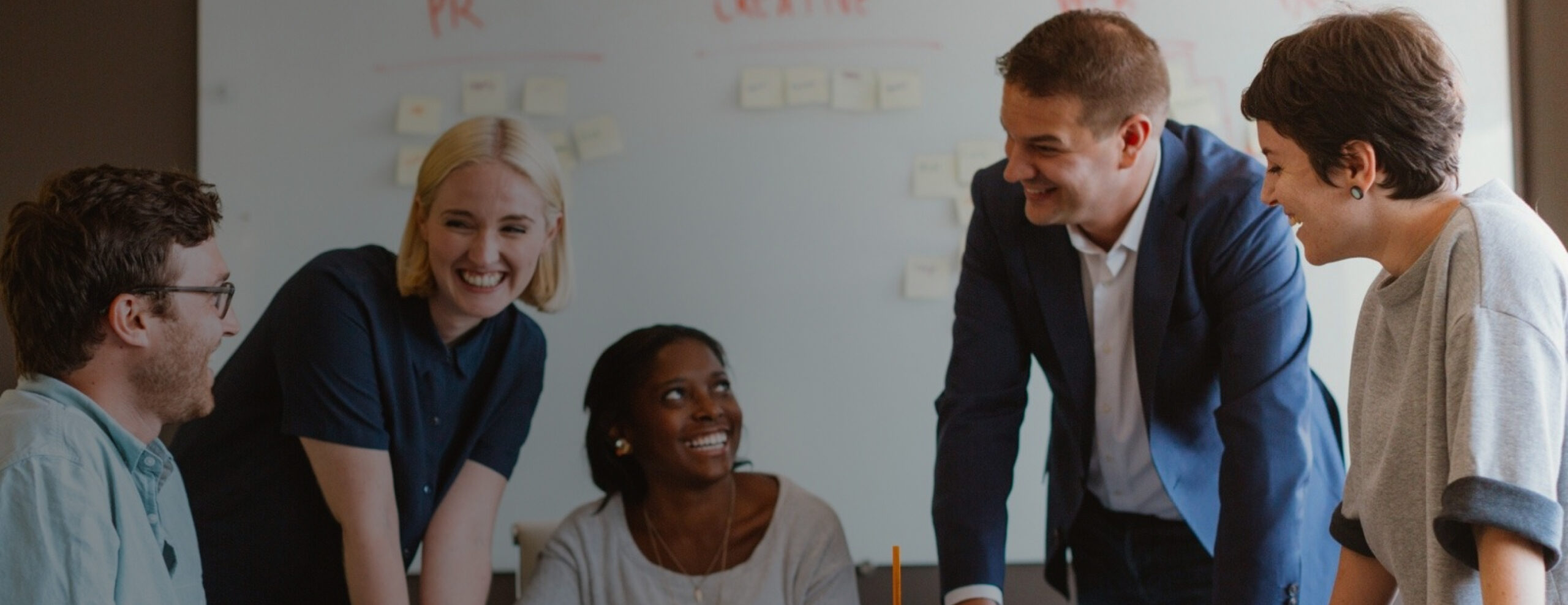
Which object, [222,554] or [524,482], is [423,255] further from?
[524,482]

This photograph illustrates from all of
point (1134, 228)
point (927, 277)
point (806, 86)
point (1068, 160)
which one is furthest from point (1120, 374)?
point (806, 86)

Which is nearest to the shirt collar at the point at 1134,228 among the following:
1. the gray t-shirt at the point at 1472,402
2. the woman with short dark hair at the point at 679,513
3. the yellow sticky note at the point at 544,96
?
the gray t-shirt at the point at 1472,402

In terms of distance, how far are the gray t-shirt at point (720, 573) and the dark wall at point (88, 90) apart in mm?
1312

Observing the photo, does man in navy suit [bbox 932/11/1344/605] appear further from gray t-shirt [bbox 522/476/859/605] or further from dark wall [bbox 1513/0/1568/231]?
dark wall [bbox 1513/0/1568/231]

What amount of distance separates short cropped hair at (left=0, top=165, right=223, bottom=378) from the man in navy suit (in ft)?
3.52

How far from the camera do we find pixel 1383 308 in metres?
1.26

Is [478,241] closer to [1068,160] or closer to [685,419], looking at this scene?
[685,419]

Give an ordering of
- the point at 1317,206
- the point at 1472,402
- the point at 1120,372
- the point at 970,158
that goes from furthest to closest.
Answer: the point at 970,158
the point at 1120,372
the point at 1317,206
the point at 1472,402

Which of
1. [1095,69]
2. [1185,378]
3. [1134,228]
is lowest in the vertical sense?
[1185,378]

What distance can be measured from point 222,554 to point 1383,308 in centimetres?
162

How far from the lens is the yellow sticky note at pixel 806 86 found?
276 centimetres

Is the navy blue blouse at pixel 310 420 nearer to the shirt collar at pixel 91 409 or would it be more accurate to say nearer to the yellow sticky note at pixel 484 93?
the shirt collar at pixel 91 409

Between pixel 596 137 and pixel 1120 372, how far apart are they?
135cm

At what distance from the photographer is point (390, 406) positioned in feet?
6.35
